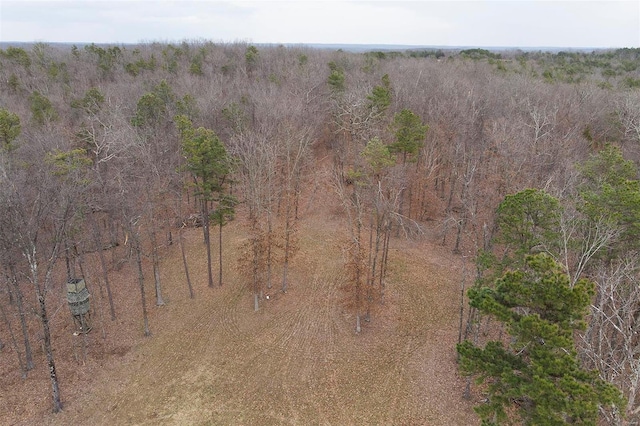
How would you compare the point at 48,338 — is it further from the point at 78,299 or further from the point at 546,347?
the point at 546,347

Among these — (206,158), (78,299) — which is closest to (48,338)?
(78,299)

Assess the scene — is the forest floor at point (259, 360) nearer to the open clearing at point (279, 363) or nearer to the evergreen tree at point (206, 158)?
the open clearing at point (279, 363)

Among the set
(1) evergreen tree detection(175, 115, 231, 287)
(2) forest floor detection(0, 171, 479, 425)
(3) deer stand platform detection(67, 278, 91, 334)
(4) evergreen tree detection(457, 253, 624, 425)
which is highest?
(1) evergreen tree detection(175, 115, 231, 287)

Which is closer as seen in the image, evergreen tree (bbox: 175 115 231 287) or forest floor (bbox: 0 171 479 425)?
forest floor (bbox: 0 171 479 425)

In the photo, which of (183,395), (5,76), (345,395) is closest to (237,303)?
(183,395)

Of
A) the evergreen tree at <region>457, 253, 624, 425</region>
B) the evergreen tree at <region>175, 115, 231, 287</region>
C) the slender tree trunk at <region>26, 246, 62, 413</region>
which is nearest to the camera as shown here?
the evergreen tree at <region>457, 253, 624, 425</region>

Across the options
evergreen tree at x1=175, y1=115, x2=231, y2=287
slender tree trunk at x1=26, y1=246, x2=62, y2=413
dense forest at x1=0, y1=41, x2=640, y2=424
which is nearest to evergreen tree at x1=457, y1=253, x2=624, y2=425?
dense forest at x1=0, y1=41, x2=640, y2=424

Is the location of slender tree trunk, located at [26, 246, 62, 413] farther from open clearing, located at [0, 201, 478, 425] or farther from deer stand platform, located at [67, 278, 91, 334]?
deer stand platform, located at [67, 278, 91, 334]
